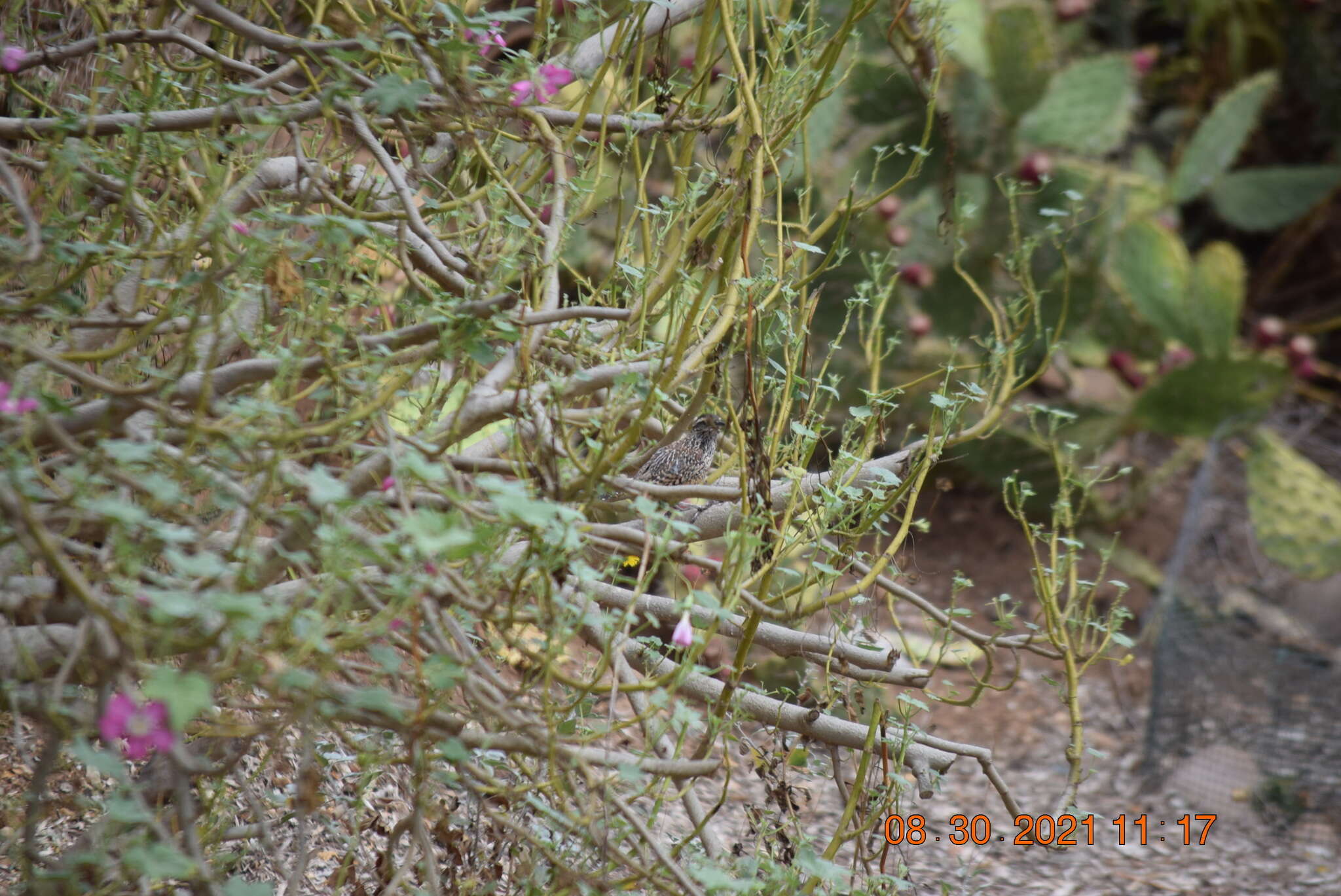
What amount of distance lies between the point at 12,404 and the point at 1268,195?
18.0 ft

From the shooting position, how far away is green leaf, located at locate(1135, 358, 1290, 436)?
12.2 feet

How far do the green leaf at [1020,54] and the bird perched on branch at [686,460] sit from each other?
2.84 m

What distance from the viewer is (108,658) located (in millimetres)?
748

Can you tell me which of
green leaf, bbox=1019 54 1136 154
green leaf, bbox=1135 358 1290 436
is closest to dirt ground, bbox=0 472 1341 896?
green leaf, bbox=1135 358 1290 436

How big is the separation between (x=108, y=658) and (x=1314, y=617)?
4.25 meters

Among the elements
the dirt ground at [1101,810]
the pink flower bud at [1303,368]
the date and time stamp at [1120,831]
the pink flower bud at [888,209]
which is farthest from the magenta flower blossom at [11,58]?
the pink flower bud at [1303,368]

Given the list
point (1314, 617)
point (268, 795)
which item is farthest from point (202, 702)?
point (1314, 617)

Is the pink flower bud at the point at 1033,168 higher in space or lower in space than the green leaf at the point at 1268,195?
lower

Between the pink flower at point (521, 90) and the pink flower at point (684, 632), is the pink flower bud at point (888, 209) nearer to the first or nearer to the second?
the pink flower at point (521, 90)

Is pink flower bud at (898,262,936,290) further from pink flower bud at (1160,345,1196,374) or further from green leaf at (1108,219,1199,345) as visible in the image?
pink flower bud at (1160,345,1196,374)

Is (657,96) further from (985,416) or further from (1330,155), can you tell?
(1330,155)

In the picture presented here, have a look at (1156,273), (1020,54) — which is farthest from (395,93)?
Answer: (1156,273)

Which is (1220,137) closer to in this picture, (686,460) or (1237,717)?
(1237,717)

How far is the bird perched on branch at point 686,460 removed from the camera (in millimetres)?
1643
